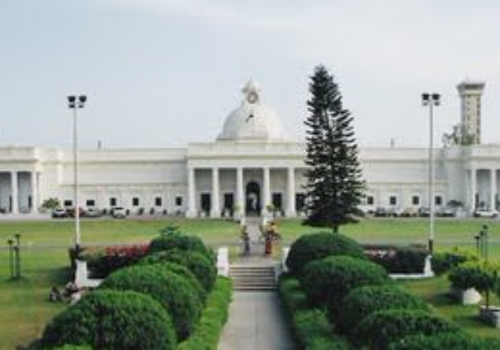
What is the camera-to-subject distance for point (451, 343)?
10.7 m

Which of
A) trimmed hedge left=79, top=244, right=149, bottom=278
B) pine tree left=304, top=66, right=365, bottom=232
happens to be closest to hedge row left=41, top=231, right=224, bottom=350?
trimmed hedge left=79, top=244, right=149, bottom=278

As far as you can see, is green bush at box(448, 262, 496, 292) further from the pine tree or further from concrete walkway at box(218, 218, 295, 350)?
the pine tree

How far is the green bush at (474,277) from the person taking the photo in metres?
25.9

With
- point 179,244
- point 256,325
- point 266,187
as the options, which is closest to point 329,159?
point 179,244

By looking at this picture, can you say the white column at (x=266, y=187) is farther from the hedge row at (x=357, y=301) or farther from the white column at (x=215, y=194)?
the hedge row at (x=357, y=301)

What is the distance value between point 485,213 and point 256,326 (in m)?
66.2

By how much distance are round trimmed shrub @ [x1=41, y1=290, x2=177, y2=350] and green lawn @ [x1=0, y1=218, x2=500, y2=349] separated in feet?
23.8

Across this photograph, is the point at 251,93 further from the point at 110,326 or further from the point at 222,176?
the point at 110,326

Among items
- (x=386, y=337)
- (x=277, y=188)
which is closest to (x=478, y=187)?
(x=277, y=188)

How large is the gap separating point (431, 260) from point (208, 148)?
192 ft

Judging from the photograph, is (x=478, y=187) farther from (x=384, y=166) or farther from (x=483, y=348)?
(x=483, y=348)

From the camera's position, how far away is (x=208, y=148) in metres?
91.4

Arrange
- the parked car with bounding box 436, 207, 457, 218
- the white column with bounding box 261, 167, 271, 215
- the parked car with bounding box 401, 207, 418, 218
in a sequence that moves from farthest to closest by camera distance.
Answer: the white column with bounding box 261, 167, 271, 215
the parked car with bounding box 436, 207, 457, 218
the parked car with bounding box 401, 207, 418, 218

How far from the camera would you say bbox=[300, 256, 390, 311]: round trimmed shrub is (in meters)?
20.8
